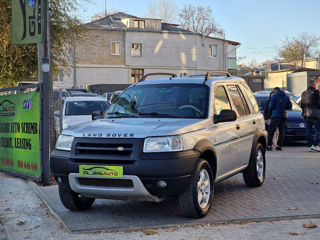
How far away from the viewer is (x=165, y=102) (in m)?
7.01

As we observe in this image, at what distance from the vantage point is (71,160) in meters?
6.14

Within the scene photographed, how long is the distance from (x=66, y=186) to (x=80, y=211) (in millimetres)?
600

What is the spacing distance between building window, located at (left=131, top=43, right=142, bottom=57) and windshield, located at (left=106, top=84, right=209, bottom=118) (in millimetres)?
45249

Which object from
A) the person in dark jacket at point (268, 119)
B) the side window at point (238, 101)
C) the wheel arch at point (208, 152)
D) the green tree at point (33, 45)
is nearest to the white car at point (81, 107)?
the green tree at point (33, 45)

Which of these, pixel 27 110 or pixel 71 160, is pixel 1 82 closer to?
pixel 27 110

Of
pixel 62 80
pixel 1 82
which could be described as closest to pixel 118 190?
pixel 1 82

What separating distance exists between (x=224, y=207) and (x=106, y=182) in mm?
1770

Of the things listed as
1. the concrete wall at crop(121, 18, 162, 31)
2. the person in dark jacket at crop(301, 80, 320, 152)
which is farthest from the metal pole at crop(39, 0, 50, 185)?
the concrete wall at crop(121, 18, 162, 31)

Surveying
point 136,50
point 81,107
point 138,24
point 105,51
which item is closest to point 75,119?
point 81,107

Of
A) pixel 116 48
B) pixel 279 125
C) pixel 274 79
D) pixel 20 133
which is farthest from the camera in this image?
pixel 274 79

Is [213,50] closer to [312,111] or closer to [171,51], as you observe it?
[171,51]

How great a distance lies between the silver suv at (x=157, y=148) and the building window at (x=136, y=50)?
4506cm

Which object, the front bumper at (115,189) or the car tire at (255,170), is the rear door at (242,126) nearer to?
the car tire at (255,170)

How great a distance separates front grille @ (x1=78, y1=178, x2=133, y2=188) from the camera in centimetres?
587
